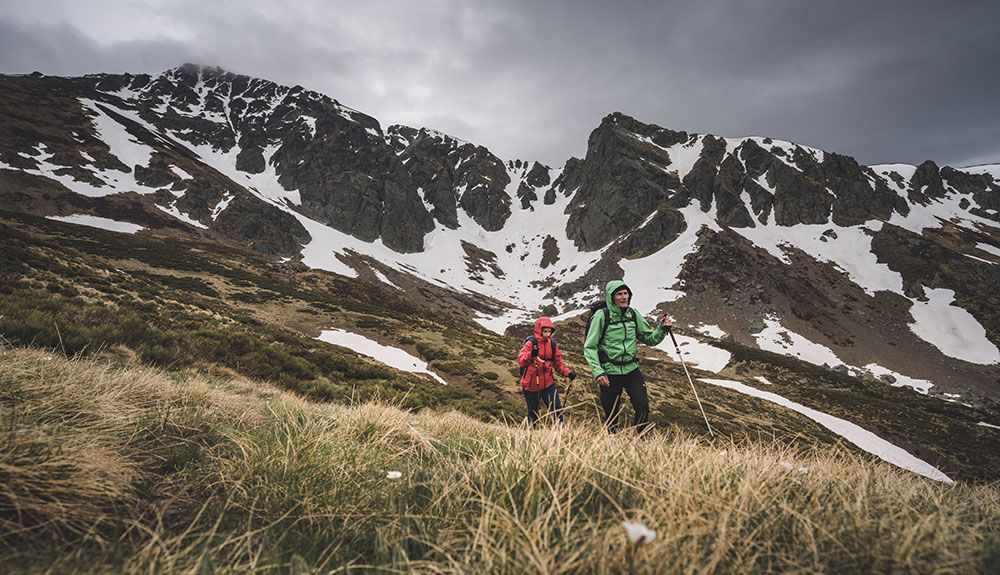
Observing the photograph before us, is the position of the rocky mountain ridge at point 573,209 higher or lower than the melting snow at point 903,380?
higher

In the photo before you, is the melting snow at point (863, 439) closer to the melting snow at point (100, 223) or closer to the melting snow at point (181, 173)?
the melting snow at point (100, 223)

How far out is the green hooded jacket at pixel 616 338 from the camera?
6.10 m

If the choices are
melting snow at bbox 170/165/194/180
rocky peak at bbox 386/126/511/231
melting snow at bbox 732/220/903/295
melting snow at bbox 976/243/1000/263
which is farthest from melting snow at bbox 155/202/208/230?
melting snow at bbox 976/243/1000/263

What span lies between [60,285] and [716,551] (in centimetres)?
2015

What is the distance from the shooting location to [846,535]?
5.39ft

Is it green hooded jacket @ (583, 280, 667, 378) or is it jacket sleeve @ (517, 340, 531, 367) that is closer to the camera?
green hooded jacket @ (583, 280, 667, 378)

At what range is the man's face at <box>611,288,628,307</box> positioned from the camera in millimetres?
6238

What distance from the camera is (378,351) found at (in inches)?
860

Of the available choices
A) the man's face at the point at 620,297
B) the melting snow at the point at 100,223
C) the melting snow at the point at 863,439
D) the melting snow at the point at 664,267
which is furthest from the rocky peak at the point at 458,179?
the man's face at the point at 620,297

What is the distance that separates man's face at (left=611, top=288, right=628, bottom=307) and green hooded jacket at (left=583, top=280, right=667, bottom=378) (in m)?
0.05

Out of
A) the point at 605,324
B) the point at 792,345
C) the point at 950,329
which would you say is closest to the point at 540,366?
the point at 605,324

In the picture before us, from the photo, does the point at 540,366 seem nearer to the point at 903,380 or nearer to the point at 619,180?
the point at 903,380

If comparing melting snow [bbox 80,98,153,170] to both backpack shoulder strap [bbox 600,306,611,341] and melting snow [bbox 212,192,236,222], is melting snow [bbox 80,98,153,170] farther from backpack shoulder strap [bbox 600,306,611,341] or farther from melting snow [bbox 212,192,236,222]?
backpack shoulder strap [bbox 600,306,611,341]

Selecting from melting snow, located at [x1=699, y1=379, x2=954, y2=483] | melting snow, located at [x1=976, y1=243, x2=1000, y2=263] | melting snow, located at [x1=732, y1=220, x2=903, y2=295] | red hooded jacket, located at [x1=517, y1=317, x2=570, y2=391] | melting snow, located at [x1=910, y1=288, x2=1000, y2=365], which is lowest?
melting snow, located at [x1=699, y1=379, x2=954, y2=483]
